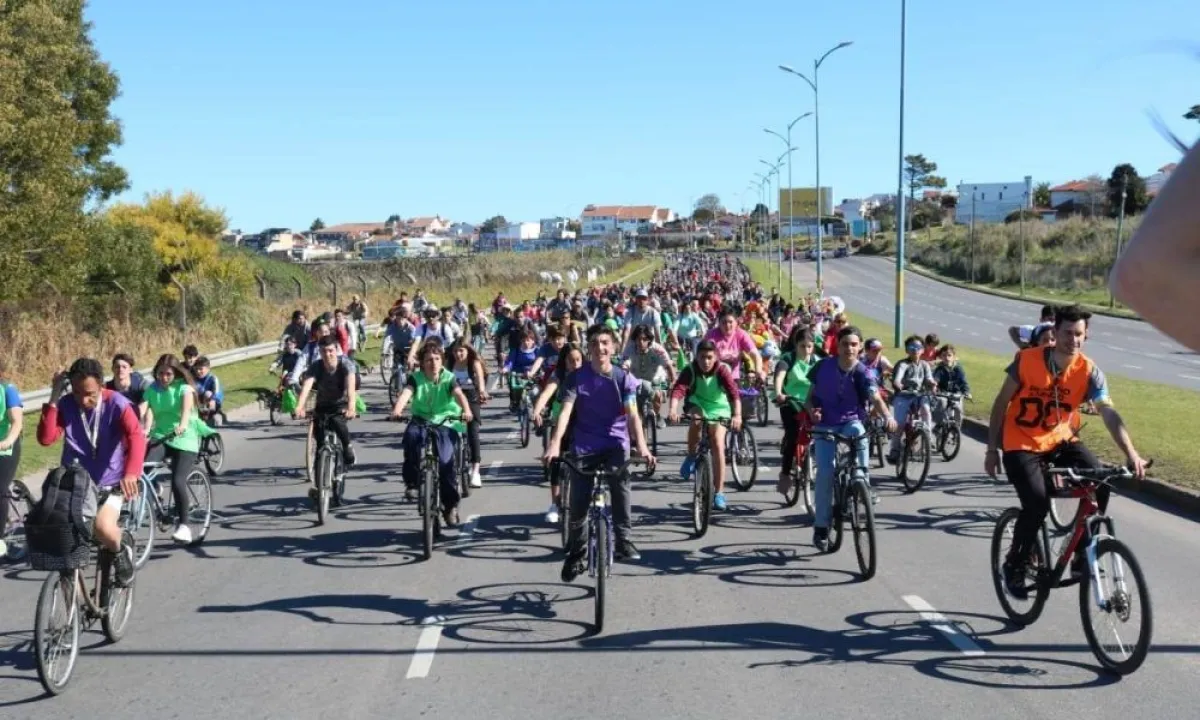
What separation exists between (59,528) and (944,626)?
5.36 m

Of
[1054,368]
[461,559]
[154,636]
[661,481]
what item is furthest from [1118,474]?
[661,481]

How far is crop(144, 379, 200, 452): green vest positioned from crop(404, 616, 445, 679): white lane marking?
369 cm

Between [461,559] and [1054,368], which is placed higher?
[1054,368]

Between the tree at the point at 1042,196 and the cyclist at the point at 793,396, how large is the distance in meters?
152

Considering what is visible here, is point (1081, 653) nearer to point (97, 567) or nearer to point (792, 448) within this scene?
point (792, 448)

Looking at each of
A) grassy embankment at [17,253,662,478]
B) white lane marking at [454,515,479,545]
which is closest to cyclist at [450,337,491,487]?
white lane marking at [454,515,479,545]

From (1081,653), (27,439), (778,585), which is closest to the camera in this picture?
(1081,653)

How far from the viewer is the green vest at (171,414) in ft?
35.1

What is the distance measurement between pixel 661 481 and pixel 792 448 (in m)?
2.30

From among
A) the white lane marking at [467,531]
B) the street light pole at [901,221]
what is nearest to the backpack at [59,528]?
the white lane marking at [467,531]

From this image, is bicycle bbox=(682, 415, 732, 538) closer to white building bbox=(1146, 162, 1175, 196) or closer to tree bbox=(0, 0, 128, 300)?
white building bbox=(1146, 162, 1175, 196)

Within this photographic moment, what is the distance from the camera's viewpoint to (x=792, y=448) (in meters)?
12.0

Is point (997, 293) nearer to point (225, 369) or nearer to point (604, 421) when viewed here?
point (225, 369)

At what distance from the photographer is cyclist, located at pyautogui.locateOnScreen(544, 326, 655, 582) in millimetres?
8781
